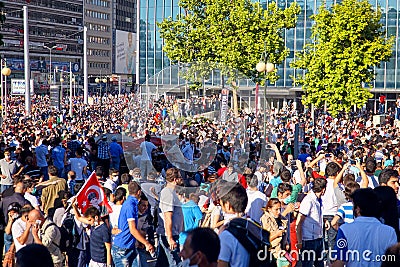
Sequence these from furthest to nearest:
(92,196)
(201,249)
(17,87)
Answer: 1. (17,87)
2. (92,196)
3. (201,249)

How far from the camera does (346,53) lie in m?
36.7

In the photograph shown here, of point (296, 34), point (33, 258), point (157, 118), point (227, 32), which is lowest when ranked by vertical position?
point (33, 258)

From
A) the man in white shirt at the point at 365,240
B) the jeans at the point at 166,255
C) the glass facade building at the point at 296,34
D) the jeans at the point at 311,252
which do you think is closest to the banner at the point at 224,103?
the jeans at the point at 166,255

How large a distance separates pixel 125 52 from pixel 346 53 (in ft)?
314

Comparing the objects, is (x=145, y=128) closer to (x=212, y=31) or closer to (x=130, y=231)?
(x=130, y=231)

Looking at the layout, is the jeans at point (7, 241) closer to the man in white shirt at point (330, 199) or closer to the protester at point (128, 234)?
the protester at point (128, 234)

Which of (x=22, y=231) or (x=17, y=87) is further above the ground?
(x=17, y=87)

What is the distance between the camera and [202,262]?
4.36 m

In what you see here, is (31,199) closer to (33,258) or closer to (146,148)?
(146,148)

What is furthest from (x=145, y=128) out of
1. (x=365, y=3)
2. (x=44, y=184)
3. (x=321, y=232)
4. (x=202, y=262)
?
(x=365, y=3)

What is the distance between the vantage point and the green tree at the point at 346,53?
36.5 metres

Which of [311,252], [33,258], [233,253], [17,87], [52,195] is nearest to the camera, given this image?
[33,258]

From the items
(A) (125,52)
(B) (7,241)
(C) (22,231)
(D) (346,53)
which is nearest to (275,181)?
(B) (7,241)

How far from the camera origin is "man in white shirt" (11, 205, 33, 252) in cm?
799
